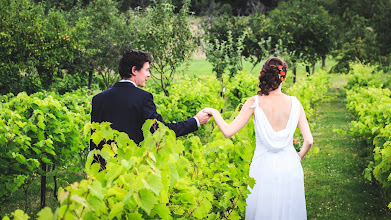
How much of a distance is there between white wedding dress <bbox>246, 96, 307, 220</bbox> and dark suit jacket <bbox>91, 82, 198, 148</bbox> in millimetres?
900

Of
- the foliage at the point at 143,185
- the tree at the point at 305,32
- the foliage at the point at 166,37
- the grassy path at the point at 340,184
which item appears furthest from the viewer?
the tree at the point at 305,32

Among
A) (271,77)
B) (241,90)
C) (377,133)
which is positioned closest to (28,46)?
(241,90)

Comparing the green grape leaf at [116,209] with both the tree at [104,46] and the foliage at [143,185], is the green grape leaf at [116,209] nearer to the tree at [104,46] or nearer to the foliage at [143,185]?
the foliage at [143,185]

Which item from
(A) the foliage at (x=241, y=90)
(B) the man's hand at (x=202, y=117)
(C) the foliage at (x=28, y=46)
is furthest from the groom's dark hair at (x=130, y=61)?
(C) the foliage at (x=28, y=46)

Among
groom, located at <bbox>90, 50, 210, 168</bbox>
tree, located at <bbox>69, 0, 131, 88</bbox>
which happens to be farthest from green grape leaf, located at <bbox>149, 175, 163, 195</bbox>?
tree, located at <bbox>69, 0, 131, 88</bbox>

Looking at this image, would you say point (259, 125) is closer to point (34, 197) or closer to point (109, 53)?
point (34, 197)

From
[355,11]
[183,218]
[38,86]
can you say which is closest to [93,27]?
[38,86]

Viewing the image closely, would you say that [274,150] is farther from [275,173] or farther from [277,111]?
[277,111]

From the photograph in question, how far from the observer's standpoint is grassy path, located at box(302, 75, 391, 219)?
6922 mm

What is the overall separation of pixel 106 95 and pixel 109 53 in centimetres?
1717

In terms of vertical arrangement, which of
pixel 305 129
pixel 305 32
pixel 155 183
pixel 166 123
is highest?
pixel 155 183

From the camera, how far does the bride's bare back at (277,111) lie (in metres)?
3.80

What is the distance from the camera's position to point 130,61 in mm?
3830

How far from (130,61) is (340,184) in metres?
6.14
